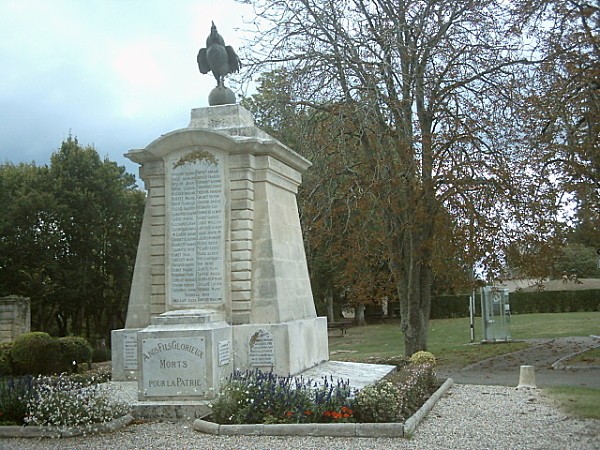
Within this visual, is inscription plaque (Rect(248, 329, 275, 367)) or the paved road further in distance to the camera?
the paved road

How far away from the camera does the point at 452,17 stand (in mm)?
17875

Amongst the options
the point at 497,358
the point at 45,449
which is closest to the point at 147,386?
the point at 45,449

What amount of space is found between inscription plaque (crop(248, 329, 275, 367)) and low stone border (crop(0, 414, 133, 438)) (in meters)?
2.49

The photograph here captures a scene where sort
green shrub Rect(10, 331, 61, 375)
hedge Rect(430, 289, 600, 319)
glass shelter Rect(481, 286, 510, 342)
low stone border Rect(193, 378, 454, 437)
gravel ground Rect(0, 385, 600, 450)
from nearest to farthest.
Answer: gravel ground Rect(0, 385, 600, 450), low stone border Rect(193, 378, 454, 437), green shrub Rect(10, 331, 61, 375), glass shelter Rect(481, 286, 510, 342), hedge Rect(430, 289, 600, 319)

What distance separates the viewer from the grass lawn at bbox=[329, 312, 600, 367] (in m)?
22.7

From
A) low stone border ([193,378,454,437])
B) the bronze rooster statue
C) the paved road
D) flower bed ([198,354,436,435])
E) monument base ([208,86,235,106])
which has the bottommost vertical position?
the paved road

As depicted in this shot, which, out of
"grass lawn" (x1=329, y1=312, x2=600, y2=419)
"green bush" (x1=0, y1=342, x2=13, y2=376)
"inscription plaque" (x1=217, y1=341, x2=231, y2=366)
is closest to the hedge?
"grass lawn" (x1=329, y1=312, x2=600, y2=419)

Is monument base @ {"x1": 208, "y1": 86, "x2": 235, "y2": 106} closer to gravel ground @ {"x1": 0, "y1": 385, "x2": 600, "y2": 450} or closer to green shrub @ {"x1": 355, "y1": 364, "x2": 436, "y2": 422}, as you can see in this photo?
green shrub @ {"x1": 355, "y1": 364, "x2": 436, "y2": 422}

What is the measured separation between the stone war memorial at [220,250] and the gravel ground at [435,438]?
6.18 feet

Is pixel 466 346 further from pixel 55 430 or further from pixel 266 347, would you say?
pixel 55 430

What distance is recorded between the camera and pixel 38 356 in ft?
60.4

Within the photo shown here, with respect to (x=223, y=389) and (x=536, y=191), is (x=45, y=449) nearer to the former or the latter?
(x=223, y=389)

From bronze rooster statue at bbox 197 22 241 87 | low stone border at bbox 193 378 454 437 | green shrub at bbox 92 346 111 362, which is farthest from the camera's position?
green shrub at bbox 92 346 111 362

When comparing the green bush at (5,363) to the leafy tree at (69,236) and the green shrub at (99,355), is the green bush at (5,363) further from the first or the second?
the leafy tree at (69,236)
